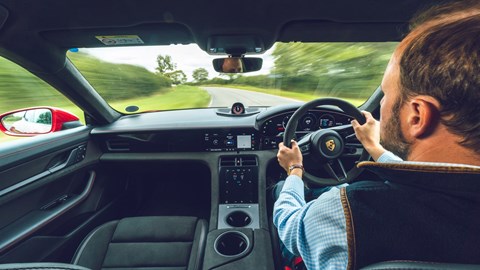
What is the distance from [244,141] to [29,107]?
1905 mm

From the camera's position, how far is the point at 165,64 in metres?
3.19

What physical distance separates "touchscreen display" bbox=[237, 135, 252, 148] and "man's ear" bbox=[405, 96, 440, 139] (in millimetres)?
1906

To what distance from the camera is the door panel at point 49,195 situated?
1958 millimetres

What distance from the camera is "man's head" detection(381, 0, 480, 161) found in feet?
2.63

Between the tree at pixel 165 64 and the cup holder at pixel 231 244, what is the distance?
1.77m

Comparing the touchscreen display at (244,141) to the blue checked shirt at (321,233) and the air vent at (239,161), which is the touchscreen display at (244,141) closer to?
the air vent at (239,161)

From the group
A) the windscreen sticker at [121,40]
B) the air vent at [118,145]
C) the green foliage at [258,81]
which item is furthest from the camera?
the green foliage at [258,81]

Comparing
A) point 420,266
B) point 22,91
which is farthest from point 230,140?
point 420,266

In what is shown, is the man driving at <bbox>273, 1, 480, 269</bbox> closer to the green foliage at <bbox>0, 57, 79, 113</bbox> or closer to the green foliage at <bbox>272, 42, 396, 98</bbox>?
the green foliage at <bbox>272, 42, 396, 98</bbox>

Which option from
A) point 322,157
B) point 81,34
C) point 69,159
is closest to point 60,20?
point 81,34

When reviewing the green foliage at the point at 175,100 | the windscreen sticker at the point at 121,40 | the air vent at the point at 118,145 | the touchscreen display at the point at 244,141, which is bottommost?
the air vent at the point at 118,145

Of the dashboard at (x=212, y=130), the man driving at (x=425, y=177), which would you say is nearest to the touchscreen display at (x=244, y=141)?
the dashboard at (x=212, y=130)

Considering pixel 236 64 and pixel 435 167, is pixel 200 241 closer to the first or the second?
pixel 236 64

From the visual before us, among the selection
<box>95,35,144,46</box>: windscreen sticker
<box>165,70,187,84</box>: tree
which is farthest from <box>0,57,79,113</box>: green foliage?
<box>165,70,187,84</box>: tree
